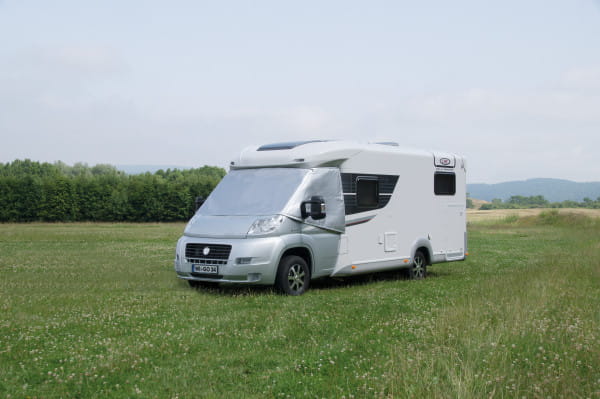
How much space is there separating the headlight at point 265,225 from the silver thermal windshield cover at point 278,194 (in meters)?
0.16

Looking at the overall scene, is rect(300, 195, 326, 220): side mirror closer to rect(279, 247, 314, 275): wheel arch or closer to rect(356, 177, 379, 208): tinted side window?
rect(279, 247, 314, 275): wheel arch

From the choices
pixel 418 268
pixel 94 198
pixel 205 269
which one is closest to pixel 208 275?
pixel 205 269

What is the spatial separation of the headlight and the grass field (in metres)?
1.27

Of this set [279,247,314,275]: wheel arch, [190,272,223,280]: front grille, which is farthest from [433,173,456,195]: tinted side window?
[190,272,223,280]: front grille

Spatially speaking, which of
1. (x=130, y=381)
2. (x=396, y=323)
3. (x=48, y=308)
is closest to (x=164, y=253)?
(x=48, y=308)

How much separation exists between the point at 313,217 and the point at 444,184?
560 centimetres

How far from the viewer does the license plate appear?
40.7 feet

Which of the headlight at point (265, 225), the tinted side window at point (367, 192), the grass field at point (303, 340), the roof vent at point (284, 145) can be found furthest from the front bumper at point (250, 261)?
the tinted side window at point (367, 192)

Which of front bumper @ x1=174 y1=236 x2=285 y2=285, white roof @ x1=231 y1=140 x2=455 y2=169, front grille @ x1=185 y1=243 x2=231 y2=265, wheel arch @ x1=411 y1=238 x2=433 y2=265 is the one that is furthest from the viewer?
wheel arch @ x1=411 y1=238 x2=433 y2=265

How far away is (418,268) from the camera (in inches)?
645

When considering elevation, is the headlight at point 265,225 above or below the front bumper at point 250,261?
above

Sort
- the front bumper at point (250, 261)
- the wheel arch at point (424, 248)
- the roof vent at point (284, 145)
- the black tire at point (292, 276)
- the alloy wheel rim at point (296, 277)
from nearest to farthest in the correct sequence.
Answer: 1. the front bumper at point (250, 261)
2. the black tire at point (292, 276)
3. the alloy wheel rim at point (296, 277)
4. the roof vent at point (284, 145)
5. the wheel arch at point (424, 248)

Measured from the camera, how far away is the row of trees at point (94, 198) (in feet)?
211

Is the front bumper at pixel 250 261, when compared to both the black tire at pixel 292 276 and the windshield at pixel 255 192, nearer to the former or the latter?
the black tire at pixel 292 276
